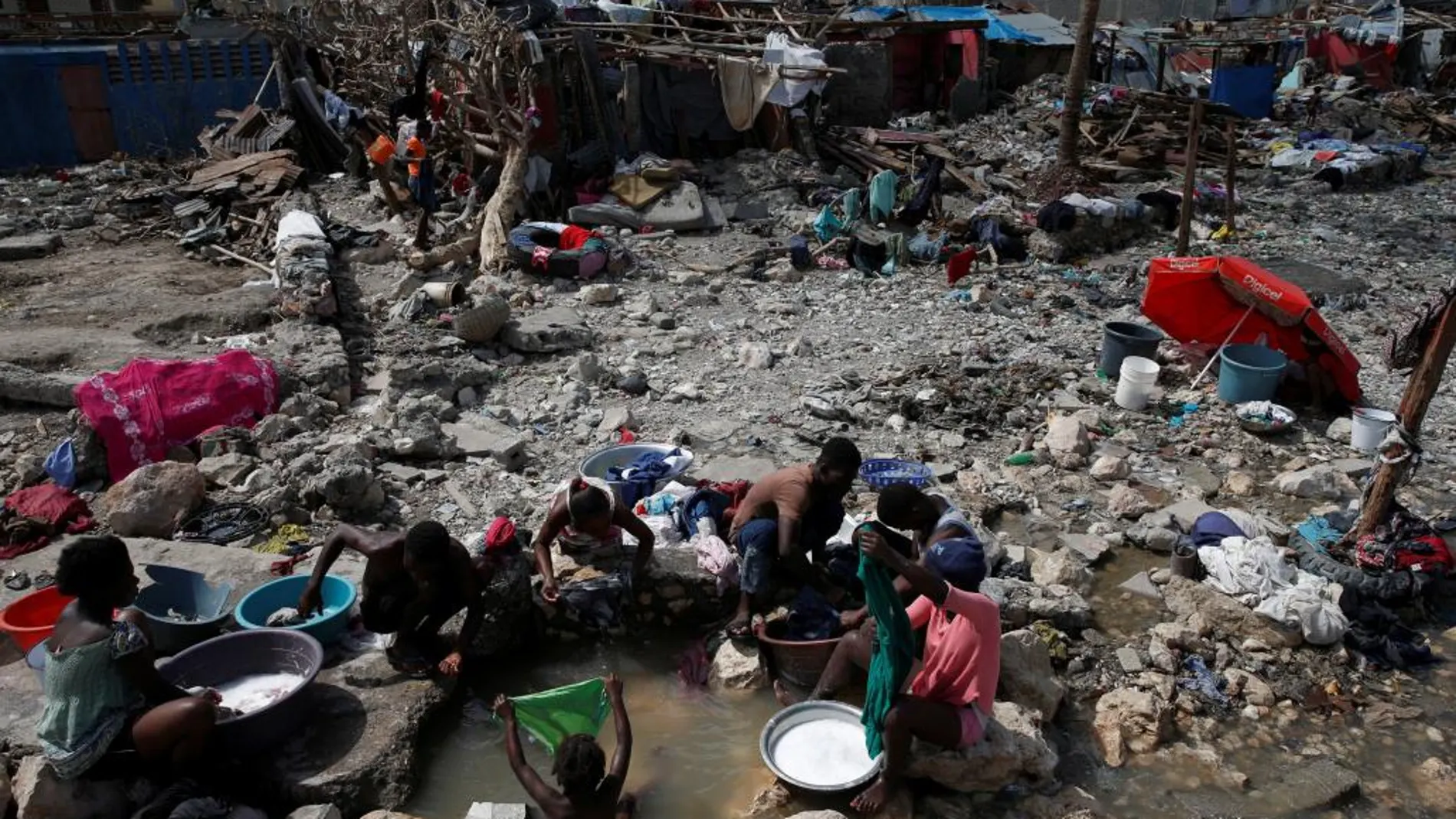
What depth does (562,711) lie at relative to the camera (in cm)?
328

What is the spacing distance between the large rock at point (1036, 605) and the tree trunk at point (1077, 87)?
9.41 metres

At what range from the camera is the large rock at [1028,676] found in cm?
370

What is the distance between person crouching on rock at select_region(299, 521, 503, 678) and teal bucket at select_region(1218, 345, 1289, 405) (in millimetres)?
5075

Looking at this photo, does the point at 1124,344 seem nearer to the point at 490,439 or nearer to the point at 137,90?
the point at 490,439

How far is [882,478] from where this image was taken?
5.27 metres

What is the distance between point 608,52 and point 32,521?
10283mm

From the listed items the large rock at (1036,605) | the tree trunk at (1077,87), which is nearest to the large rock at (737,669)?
the large rock at (1036,605)

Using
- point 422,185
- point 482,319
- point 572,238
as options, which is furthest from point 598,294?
point 422,185

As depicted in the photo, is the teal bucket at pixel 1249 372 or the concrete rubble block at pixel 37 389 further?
the teal bucket at pixel 1249 372

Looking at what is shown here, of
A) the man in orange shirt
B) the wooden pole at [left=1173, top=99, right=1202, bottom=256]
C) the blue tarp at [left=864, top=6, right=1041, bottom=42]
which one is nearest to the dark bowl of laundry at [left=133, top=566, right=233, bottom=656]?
→ the man in orange shirt

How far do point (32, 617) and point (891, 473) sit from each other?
3872 millimetres

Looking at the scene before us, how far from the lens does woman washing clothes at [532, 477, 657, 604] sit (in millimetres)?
4074

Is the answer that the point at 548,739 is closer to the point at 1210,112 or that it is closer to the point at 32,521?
the point at 32,521

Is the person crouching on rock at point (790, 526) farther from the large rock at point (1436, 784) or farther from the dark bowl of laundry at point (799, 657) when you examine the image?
the large rock at point (1436, 784)
